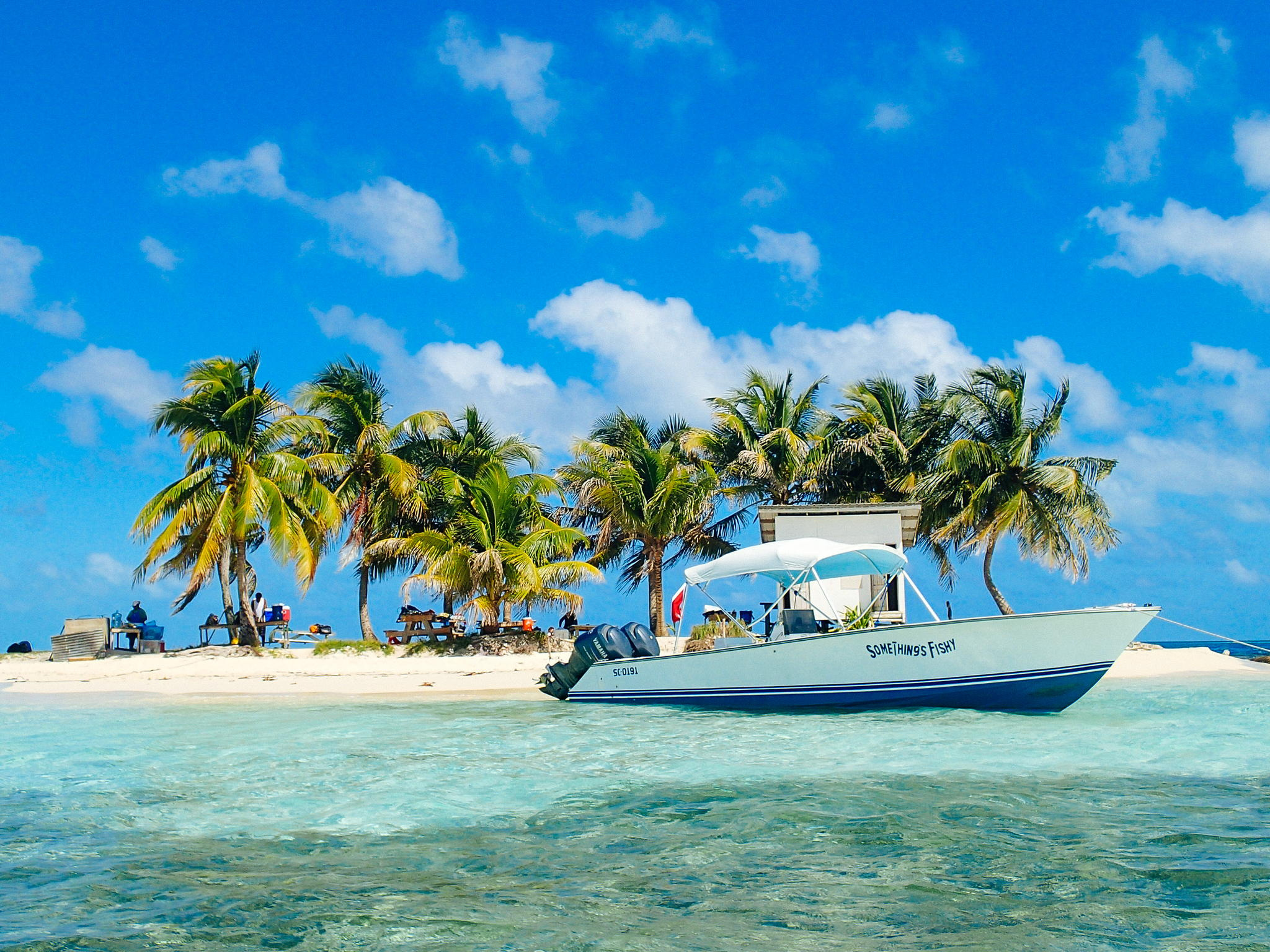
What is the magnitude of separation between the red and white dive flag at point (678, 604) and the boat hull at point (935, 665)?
7.44 ft

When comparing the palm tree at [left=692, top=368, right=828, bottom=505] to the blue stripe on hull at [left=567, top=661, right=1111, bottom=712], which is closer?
the blue stripe on hull at [left=567, top=661, right=1111, bottom=712]

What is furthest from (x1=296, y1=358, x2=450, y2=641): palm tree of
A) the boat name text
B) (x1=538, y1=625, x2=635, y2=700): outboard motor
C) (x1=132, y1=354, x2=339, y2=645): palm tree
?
the boat name text

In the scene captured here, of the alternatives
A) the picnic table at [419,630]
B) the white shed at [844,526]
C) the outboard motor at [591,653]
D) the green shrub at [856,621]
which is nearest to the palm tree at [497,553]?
the picnic table at [419,630]

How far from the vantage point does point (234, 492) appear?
957 inches

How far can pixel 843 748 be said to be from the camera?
9.59 meters

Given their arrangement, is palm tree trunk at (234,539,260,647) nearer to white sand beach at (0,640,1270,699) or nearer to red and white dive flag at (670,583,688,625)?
white sand beach at (0,640,1270,699)

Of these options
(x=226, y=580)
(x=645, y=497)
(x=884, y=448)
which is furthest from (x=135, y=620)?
(x=884, y=448)

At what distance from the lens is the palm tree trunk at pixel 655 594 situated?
26.8 metres

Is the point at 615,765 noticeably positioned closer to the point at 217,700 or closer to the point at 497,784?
the point at 497,784

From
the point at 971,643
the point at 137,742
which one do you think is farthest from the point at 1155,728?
the point at 137,742

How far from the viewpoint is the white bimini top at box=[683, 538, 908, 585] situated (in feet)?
45.8

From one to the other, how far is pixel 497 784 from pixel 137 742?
606cm

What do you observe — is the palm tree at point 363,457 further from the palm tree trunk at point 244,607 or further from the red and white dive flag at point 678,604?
the red and white dive flag at point 678,604

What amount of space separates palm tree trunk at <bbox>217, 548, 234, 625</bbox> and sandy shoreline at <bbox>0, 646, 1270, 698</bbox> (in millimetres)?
1883
